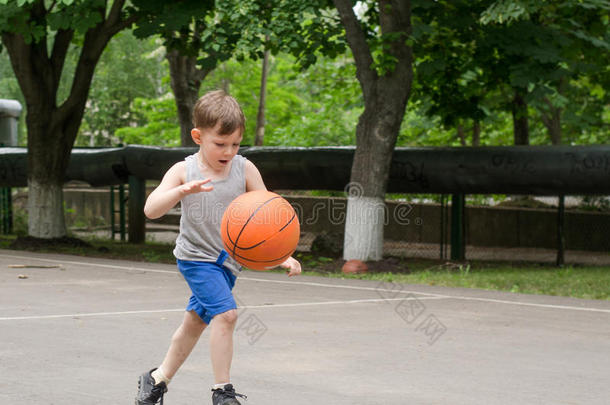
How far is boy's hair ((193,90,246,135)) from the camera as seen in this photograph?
15.3 feet

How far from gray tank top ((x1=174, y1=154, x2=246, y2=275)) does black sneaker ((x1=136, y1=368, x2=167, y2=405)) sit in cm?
74

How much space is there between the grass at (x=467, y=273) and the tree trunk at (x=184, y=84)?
7.02 metres

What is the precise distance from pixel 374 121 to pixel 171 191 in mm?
A: 10532

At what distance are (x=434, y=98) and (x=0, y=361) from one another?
41.6 ft

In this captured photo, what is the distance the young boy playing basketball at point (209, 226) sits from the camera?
15.4 feet

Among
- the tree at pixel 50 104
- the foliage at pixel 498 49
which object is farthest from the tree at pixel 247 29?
the foliage at pixel 498 49

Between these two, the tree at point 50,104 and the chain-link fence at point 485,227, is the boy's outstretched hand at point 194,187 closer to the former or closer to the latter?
the chain-link fence at point 485,227

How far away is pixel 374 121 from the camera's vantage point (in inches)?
586

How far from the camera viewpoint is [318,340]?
25.7ft

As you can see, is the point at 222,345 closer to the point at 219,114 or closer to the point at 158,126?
the point at 219,114

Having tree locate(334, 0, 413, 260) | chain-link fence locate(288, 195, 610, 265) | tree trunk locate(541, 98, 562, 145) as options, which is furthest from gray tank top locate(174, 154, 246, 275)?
tree trunk locate(541, 98, 562, 145)

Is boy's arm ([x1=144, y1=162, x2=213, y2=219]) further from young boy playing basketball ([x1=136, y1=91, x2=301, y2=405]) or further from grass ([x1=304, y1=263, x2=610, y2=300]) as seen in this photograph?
grass ([x1=304, y1=263, x2=610, y2=300])

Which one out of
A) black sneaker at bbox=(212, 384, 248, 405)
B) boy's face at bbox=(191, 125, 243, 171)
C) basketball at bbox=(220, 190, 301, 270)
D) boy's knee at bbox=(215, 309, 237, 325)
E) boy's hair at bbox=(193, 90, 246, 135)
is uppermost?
boy's hair at bbox=(193, 90, 246, 135)

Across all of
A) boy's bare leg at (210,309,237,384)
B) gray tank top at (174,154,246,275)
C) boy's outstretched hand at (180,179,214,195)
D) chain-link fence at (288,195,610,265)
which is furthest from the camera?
chain-link fence at (288,195,610,265)
